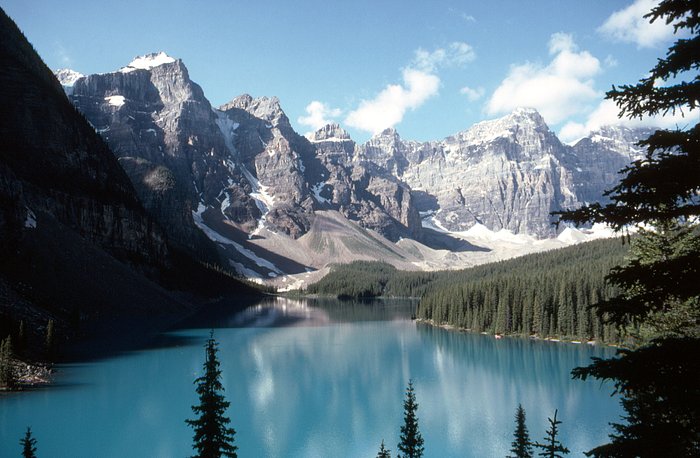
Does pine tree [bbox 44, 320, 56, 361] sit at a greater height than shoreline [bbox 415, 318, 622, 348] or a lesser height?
→ greater

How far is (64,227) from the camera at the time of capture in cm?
10525

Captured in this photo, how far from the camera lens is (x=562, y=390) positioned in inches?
2200

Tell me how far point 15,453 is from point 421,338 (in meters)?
73.4

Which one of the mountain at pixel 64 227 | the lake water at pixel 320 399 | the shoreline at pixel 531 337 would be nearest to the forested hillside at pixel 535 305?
the shoreline at pixel 531 337

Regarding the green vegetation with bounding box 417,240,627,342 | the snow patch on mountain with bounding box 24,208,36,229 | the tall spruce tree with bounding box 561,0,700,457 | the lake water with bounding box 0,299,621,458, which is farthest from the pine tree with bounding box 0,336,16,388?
the green vegetation with bounding box 417,240,627,342

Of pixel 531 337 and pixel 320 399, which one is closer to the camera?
pixel 320 399

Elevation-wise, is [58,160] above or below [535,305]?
above

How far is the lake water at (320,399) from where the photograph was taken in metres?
37.2

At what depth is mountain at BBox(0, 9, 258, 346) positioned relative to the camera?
Result: 263ft

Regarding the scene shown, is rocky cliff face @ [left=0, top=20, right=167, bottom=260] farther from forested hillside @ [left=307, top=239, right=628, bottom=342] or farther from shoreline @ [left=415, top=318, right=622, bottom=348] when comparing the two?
forested hillside @ [left=307, top=239, right=628, bottom=342]

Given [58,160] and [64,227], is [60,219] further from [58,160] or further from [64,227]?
[58,160]

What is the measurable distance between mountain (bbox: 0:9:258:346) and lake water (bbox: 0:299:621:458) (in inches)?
592

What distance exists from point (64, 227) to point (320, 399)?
80545 mm

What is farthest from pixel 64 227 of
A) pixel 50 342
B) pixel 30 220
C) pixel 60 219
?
pixel 50 342
